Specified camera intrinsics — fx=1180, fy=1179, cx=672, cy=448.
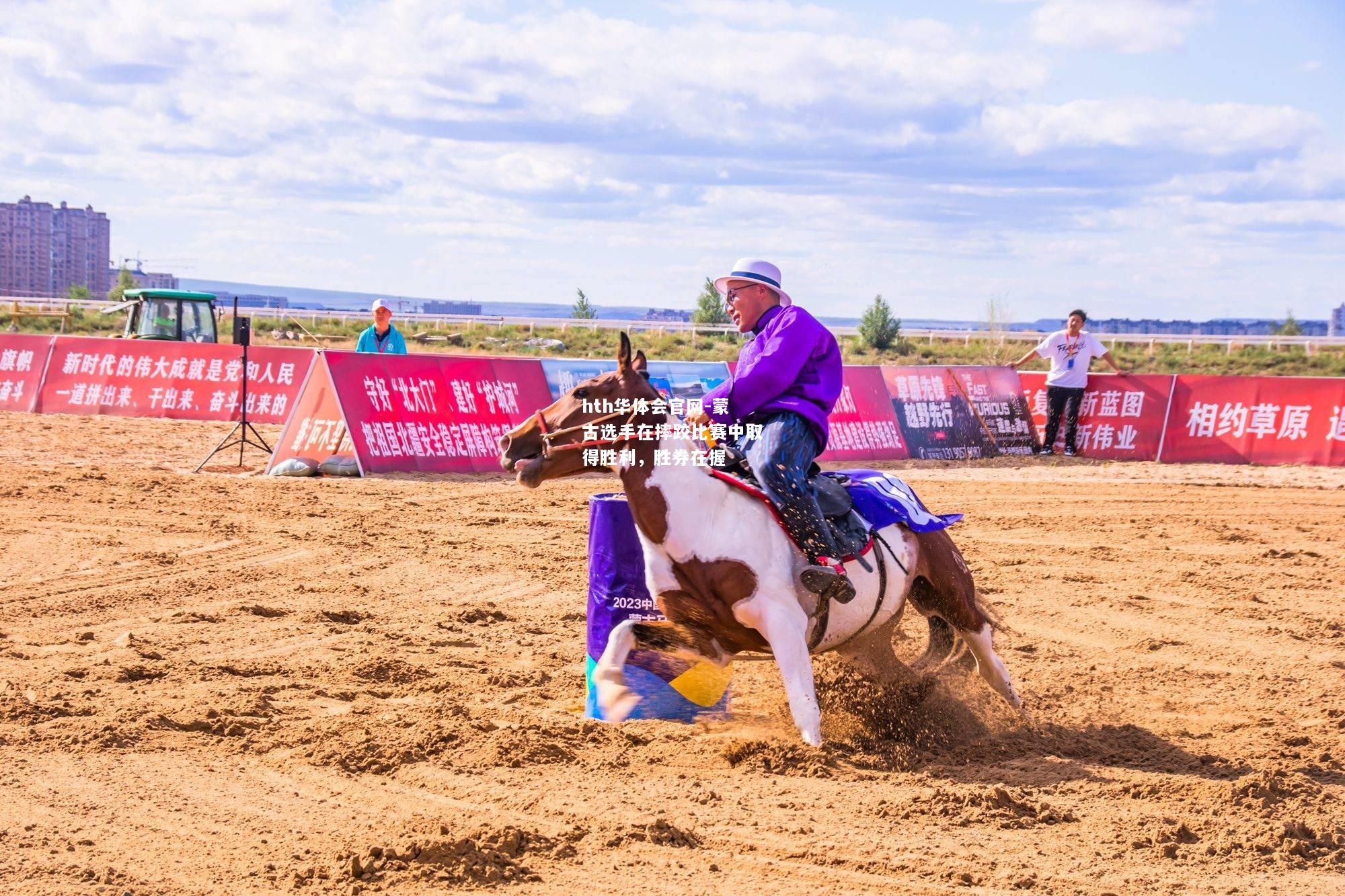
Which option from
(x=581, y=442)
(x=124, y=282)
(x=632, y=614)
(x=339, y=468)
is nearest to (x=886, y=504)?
(x=632, y=614)

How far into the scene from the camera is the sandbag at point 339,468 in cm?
1470

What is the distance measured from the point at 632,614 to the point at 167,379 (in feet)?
57.6

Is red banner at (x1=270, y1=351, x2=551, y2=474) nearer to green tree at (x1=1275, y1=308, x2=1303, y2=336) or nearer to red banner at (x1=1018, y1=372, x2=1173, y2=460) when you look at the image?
red banner at (x1=1018, y1=372, x2=1173, y2=460)

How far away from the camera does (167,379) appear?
A: 21406mm

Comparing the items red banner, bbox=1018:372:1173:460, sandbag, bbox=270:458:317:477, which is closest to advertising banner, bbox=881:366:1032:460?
red banner, bbox=1018:372:1173:460

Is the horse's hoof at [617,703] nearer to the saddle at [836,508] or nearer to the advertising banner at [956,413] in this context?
the saddle at [836,508]

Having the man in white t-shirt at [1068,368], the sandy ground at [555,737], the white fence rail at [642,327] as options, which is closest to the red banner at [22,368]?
the sandy ground at [555,737]

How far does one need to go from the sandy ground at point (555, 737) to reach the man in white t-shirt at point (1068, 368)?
745cm

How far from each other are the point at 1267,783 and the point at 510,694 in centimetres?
388

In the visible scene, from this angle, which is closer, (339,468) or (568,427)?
(568,427)

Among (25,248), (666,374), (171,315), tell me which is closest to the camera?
(666,374)

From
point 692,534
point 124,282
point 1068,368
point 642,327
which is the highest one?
point 124,282

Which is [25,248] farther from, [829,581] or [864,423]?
[829,581]

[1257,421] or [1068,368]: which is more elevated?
[1068,368]
